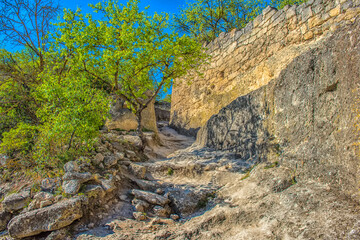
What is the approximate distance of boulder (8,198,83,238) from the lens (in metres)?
2.27

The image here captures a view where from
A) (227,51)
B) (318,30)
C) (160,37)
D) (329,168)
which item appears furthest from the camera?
(227,51)

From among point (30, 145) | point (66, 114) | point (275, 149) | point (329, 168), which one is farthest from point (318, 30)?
point (30, 145)

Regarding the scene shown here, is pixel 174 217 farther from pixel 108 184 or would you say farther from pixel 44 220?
pixel 44 220

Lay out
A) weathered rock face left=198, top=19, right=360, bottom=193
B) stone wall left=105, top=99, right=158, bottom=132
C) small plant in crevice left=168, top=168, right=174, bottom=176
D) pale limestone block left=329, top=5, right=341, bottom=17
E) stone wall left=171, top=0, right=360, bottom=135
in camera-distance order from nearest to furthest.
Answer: weathered rock face left=198, top=19, right=360, bottom=193, small plant in crevice left=168, top=168, right=174, bottom=176, pale limestone block left=329, top=5, right=341, bottom=17, stone wall left=171, top=0, right=360, bottom=135, stone wall left=105, top=99, right=158, bottom=132

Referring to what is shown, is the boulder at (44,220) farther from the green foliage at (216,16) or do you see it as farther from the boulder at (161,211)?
the green foliage at (216,16)

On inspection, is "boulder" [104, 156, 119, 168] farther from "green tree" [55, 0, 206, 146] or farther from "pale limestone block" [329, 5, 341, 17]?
"pale limestone block" [329, 5, 341, 17]

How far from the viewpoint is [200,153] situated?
493 centimetres

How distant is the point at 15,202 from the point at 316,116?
341 centimetres

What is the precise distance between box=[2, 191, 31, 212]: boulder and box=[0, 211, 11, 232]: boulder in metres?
0.05

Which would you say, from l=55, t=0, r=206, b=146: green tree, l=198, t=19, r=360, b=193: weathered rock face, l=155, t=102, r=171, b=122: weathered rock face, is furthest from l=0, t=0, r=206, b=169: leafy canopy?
l=155, t=102, r=171, b=122: weathered rock face

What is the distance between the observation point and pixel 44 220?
234cm

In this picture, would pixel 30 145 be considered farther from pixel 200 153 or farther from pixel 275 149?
pixel 275 149

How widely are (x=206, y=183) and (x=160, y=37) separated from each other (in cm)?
387

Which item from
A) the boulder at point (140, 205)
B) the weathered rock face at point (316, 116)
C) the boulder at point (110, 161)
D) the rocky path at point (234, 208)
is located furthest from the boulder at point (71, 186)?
the weathered rock face at point (316, 116)
